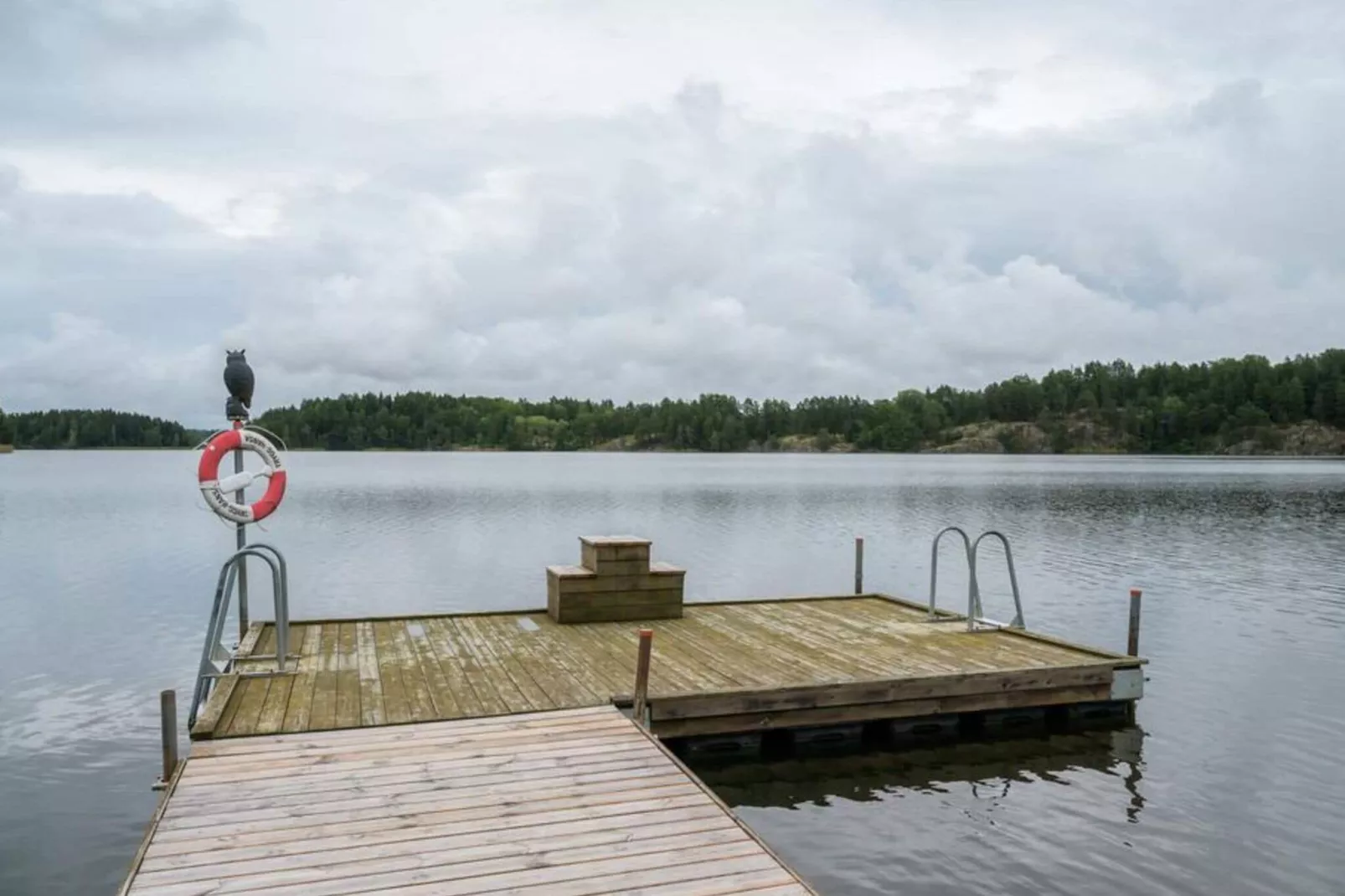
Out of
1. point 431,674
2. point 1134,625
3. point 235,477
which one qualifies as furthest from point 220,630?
point 1134,625

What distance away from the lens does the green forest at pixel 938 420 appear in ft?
420

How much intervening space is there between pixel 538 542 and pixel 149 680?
16502 mm

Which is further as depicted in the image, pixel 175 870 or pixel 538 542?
pixel 538 542

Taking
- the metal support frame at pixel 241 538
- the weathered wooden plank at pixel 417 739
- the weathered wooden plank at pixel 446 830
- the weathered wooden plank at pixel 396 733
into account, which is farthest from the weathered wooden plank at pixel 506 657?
the metal support frame at pixel 241 538

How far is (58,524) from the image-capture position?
33.4 m

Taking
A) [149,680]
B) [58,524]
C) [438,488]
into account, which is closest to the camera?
[149,680]

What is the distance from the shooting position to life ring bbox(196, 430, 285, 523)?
9.07 meters

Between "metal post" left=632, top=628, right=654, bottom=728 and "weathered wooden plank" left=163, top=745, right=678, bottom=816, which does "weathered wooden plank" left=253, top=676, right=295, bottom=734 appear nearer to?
"weathered wooden plank" left=163, top=745, right=678, bottom=816

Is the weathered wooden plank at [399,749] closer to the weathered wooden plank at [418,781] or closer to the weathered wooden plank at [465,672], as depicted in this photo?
the weathered wooden plank at [418,781]

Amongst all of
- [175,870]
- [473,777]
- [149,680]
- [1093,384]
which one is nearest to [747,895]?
[473,777]

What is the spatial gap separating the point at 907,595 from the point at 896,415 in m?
138

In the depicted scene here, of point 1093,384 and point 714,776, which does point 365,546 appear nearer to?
point 714,776

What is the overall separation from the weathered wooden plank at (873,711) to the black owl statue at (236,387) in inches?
193

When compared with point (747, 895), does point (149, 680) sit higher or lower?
lower
